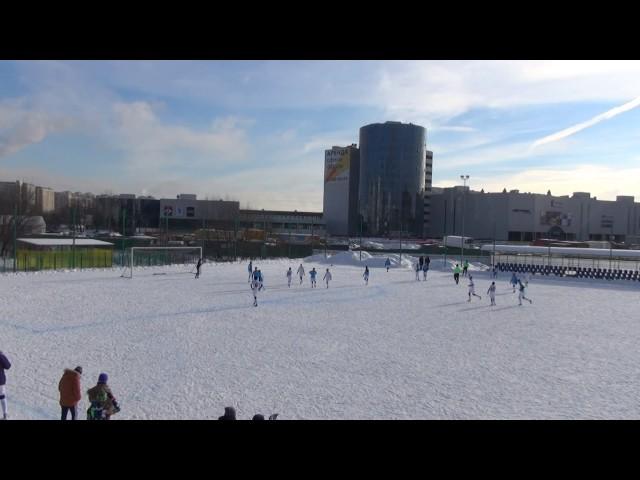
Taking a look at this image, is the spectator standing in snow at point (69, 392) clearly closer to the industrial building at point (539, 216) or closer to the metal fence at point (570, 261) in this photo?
the metal fence at point (570, 261)

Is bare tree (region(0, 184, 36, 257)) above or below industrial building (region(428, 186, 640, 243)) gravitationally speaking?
below

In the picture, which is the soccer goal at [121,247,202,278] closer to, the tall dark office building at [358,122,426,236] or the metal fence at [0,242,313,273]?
the metal fence at [0,242,313,273]

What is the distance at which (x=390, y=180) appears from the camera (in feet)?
313

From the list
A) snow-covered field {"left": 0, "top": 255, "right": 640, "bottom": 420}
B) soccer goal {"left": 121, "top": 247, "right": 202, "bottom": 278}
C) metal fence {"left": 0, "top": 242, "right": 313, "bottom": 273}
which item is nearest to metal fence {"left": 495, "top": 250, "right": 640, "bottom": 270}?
snow-covered field {"left": 0, "top": 255, "right": 640, "bottom": 420}

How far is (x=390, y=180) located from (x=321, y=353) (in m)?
87.7

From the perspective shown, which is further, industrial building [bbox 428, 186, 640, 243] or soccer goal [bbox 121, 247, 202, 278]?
industrial building [bbox 428, 186, 640, 243]

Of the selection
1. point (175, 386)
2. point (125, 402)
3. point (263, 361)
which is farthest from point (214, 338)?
point (125, 402)

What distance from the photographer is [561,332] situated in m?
13.5

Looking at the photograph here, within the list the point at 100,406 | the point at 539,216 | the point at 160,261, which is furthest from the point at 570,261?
the point at 100,406

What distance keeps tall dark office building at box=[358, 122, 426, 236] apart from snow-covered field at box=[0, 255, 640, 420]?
7562 centimetres

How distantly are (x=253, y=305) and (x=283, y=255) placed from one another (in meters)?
29.2

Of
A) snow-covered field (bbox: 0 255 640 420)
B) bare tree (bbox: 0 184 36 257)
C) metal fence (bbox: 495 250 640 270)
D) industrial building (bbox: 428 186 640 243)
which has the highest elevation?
industrial building (bbox: 428 186 640 243)

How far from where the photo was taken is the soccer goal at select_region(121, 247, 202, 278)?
1184 inches
